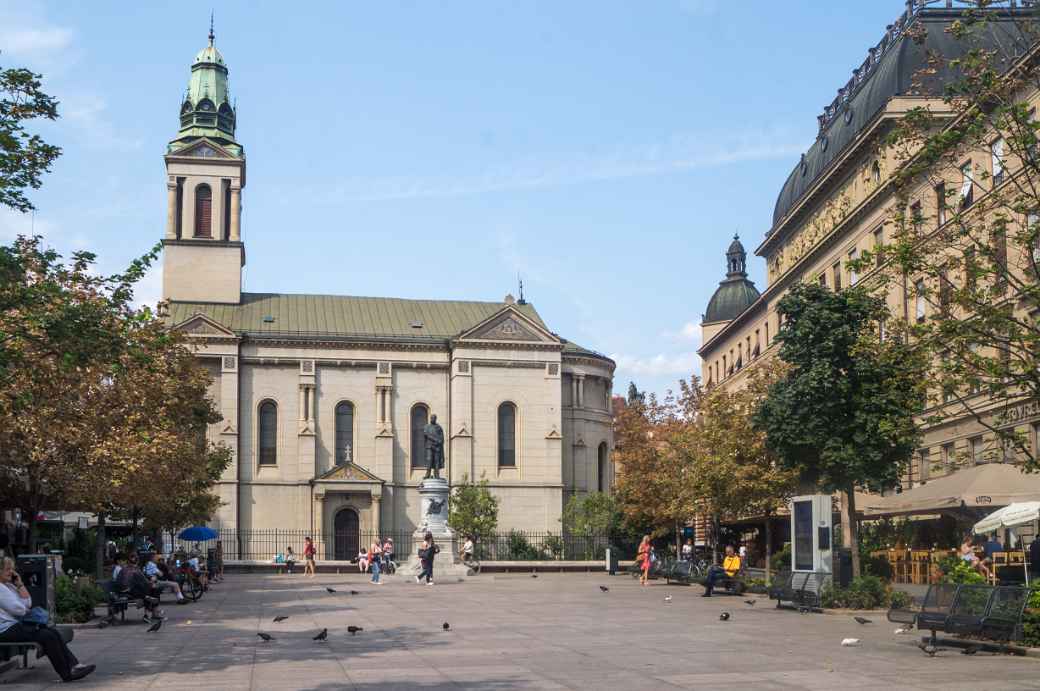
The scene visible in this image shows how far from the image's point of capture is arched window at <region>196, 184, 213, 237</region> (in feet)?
274

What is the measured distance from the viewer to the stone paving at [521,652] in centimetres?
1498

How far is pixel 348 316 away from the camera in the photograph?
83688 mm

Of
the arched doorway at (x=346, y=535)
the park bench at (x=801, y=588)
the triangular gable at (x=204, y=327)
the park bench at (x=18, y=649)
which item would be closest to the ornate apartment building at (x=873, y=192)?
the park bench at (x=801, y=588)

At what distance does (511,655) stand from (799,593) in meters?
12.2

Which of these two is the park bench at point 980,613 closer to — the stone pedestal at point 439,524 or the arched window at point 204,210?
the stone pedestal at point 439,524

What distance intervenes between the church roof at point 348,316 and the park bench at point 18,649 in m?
62.7

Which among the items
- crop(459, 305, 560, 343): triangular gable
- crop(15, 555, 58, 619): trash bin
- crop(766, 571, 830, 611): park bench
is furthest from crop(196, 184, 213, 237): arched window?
crop(15, 555, 58, 619): trash bin

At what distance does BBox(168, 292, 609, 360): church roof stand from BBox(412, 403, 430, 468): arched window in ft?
15.0

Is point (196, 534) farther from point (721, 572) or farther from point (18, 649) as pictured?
point (18, 649)

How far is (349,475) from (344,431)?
3.57m

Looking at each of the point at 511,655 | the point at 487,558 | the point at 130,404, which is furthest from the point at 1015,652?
the point at 487,558

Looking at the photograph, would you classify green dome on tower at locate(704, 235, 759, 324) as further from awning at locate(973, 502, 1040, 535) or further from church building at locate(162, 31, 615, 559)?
awning at locate(973, 502, 1040, 535)

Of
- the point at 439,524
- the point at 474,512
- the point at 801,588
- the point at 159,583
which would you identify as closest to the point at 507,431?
the point at 474,512

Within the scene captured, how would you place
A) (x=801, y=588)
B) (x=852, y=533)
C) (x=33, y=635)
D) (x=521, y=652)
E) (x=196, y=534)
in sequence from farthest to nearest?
(x=196, y=534) → (x=852, y=533) → (x=801, y=588) → (x=521, y=652) → (x=33, y=635)
